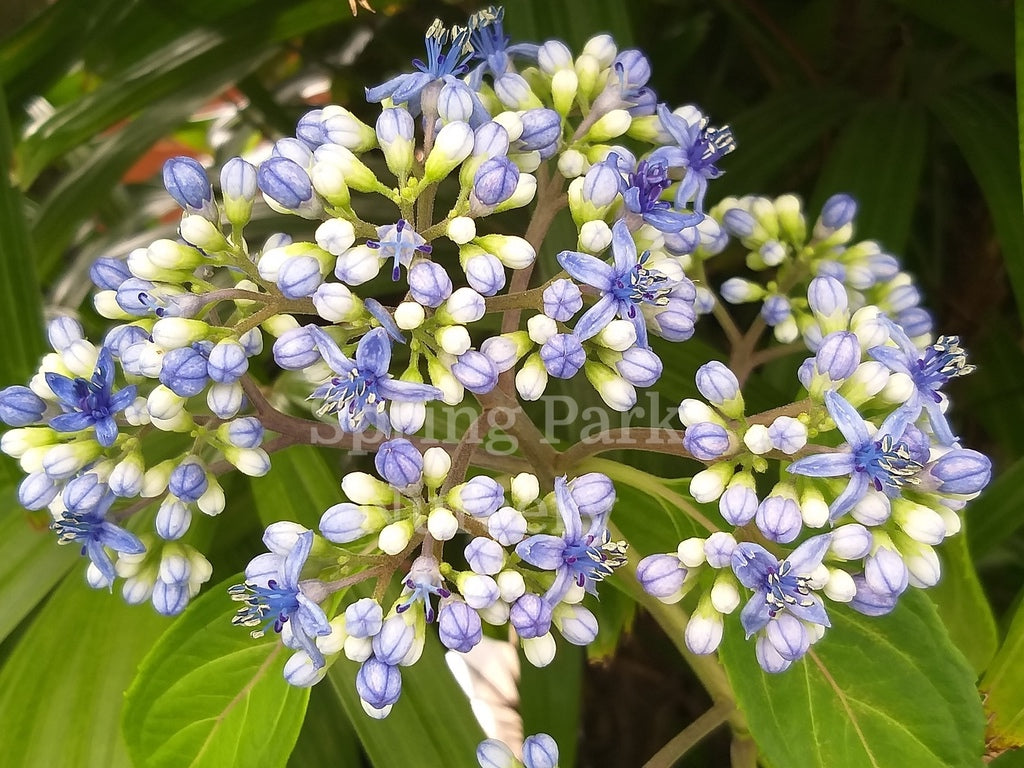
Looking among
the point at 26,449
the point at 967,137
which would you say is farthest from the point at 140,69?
the point at 967,137

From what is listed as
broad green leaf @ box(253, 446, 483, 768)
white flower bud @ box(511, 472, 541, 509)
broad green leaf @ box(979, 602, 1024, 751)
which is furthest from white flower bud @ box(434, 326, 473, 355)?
broad green leaf @ box(979, 602, 1024, 751)

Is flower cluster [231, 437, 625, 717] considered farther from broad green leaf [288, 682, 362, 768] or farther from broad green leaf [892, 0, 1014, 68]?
broad green leaf [892, 0, 1014, 68]

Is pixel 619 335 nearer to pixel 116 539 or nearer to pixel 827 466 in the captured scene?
pixel 827 466

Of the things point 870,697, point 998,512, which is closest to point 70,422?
point 870,697

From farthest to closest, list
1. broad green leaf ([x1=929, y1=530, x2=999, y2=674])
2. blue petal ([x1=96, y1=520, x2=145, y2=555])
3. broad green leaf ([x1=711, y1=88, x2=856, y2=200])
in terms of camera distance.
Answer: broad green leaf ([x1=711, y1=88, x2=856, y2=200])
broad green leaf ([x1=929, y1=530, x2=999, y2=674])
blue petal ([x1=96, y1=520, x2=145, y2=555])

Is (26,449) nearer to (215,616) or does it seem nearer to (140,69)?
(215,616)

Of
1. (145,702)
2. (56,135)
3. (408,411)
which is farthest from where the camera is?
(56,135)
